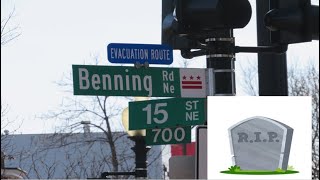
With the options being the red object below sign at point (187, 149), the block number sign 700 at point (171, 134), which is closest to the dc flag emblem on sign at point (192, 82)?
the block number sign 700 at point (171, 134)

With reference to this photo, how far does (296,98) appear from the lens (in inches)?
300

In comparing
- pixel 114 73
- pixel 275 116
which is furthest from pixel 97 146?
pixel 275 116

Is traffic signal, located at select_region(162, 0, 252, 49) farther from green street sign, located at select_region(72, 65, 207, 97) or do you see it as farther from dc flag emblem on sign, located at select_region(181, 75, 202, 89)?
green street sign, located at select_region(72, 65, 207, 97)

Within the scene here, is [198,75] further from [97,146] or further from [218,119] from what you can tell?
[97,146]

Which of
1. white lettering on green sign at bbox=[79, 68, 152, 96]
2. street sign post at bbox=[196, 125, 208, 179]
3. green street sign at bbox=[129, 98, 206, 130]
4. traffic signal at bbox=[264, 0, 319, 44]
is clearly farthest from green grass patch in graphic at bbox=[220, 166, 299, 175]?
white lettering on green sign at bbox=[79, 68, 152, 96]

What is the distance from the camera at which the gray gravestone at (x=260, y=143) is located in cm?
730

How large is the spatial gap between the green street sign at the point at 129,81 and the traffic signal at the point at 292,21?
1986 mm

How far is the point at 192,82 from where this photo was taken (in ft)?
33.0

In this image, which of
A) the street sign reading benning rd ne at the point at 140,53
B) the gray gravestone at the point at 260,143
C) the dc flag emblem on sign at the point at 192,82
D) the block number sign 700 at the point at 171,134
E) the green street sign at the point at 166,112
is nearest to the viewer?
the gray gravestone at the point at 260,143

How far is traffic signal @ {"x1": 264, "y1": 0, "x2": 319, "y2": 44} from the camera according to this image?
7.39m

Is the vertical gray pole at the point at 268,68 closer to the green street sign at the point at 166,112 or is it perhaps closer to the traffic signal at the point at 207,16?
the green street sign at the point at 166,112
